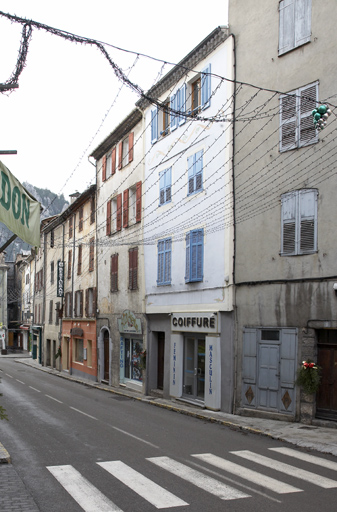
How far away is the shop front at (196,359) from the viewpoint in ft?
61.9

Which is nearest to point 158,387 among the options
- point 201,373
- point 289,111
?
point 201,373

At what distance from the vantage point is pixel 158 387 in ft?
80.1

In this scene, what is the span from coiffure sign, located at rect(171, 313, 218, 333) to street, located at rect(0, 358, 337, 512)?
3.32 metres

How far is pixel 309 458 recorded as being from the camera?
37.8 feet

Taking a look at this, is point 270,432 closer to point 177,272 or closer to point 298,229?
point 298,229

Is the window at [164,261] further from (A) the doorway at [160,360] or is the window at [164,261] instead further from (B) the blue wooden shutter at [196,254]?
(A) the doorway at [160,360]

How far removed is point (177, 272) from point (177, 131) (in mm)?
5724

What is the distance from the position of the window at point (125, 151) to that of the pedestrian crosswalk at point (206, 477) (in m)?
19.0

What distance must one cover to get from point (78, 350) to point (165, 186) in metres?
17.9

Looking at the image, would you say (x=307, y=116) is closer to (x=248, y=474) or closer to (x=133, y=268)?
(x=248, y=474)

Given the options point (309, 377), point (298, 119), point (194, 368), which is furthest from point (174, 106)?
point (309, 377)

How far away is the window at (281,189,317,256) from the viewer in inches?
616

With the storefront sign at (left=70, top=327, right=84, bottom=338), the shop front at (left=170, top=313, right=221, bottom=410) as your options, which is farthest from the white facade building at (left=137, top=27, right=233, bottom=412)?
the storefront sign at (left=70, top=327, right=84, bottom=338)

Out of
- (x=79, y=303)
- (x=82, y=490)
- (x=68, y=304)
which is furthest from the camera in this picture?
(x=68, y=304)
